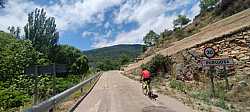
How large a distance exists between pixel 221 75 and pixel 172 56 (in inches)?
466

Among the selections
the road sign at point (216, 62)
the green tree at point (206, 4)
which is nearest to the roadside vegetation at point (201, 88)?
the road sign at point (216, 62)

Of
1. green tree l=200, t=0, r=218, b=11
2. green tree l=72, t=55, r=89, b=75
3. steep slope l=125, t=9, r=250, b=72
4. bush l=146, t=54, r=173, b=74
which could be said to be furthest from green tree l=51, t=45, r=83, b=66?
steep slope l=125, t=9, r=250, b=72

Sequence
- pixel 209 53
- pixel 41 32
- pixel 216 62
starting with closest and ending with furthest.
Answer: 1. pixel 216 62
2. pixel 209 53
3. pixel 41 32

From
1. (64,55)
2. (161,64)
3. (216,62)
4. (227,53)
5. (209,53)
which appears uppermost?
(64,55)

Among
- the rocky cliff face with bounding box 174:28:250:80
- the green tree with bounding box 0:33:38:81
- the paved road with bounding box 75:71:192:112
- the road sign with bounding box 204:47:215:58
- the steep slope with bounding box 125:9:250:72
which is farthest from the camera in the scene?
the green tree with bounding box 0:33:38:81

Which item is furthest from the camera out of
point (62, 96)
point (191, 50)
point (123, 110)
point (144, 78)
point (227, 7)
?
point (227, 7)

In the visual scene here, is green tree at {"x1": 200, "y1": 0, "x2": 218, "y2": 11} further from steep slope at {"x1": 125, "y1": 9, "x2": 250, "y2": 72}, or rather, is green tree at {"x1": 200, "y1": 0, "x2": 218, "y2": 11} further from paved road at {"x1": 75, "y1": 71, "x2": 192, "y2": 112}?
paved road at {"x1": 75, "y1": 71, "x2": 192, "y2": 112}

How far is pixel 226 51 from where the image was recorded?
24422 mm

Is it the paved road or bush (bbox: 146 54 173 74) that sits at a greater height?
bush (bbox: 146 54 173 74)

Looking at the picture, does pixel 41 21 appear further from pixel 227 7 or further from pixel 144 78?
pixel 144 78

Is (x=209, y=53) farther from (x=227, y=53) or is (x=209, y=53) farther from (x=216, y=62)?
(x=227, y=53)

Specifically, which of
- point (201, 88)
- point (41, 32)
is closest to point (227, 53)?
point (201, 88)

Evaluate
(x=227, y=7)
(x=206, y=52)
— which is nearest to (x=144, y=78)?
(x=206, y=52)

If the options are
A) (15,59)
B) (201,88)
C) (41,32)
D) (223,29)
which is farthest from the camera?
(41,32)
